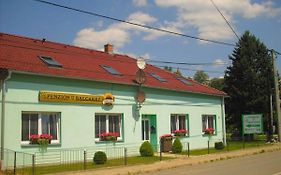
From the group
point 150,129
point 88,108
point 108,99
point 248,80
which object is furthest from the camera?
point 248,80

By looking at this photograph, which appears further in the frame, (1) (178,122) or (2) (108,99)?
(1) (178,122)

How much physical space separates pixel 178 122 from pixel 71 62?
30.3 feet

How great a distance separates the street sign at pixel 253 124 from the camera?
104 feet

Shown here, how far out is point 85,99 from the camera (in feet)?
73.8

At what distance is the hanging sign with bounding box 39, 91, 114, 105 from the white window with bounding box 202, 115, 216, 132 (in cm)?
1065

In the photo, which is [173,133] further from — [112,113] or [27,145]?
[27,145]

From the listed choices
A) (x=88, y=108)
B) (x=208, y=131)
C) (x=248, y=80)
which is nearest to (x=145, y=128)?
(x=88, y=108)

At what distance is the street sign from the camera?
1244 inches

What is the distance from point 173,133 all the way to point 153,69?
233 inches

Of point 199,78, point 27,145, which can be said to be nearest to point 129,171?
point 27,145

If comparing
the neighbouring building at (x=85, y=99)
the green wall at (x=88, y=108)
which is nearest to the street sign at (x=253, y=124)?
the neighbouring building at (x=85, y=99)

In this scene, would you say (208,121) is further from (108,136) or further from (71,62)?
(71,62)

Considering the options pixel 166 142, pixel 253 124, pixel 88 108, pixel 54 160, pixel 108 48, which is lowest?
pixel 54 160

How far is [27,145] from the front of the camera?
19609 mm
